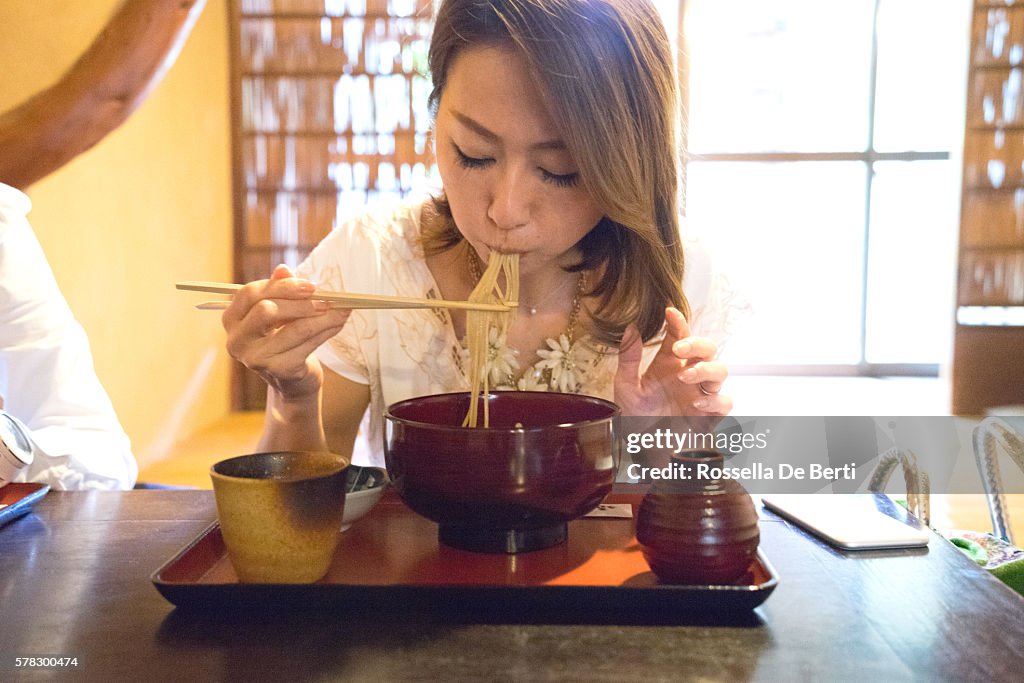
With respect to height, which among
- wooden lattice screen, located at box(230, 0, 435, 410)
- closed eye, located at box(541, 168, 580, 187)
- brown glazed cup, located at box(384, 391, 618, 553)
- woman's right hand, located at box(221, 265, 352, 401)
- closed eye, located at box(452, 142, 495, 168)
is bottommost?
brown glazed cup, located at box(384, 391, 618, 553)

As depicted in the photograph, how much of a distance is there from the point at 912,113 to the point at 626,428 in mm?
4694

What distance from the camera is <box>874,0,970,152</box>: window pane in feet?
16.8

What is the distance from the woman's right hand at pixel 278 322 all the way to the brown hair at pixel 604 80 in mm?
366

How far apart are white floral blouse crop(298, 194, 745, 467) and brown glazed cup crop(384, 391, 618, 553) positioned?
0.55m

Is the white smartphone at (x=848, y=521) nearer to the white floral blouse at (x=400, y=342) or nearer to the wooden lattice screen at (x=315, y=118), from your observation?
the white floral blouse at (x=400, y=342)

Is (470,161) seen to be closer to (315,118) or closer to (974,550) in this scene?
(974,550)

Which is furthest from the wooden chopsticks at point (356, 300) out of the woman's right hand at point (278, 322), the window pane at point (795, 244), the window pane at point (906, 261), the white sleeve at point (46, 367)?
the window pane at point (906, 261)

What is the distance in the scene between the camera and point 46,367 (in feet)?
4.91

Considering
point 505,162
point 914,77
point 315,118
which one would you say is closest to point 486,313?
point 505,162

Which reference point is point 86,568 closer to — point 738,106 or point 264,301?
point 264,301

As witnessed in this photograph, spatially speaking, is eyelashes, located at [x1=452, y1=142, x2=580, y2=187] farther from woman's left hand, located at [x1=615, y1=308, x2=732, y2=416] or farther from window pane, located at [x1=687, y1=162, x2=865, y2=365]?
window pane, located at [x1=687, y1=162, x2=865, y2=365]

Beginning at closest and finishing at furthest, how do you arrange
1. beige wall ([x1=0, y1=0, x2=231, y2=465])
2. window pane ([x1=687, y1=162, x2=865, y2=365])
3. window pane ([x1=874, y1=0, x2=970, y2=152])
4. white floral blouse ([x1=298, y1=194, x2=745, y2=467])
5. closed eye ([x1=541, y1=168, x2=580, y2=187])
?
1. closed eye ([x1=541, y1=168, x2=580, y2=187])
2. white floral blouse ([x1=298, y1=194, x2=745, y2=467])
3. beige wall ([x1=0, y1=0, x2=231, y2=465])
4. window pane ([x1=874, y1=0, x2=970, y2=152])
5. window pane ([x1=687, y1=162, x2=865, y2=365])

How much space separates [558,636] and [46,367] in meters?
1.20
